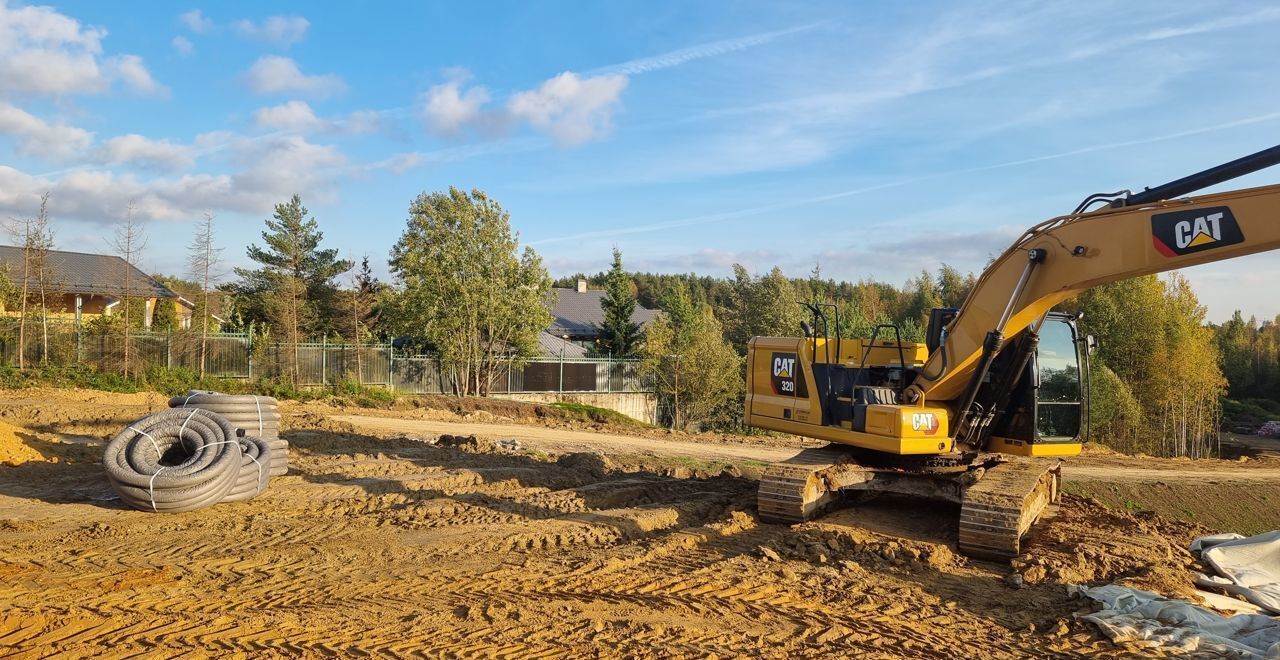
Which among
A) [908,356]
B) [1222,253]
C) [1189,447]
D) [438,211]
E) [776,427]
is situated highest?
[438,211]

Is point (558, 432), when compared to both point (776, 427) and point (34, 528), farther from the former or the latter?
point (34, 528)

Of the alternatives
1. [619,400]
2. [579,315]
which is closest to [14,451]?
[619,400]

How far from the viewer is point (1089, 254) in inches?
313

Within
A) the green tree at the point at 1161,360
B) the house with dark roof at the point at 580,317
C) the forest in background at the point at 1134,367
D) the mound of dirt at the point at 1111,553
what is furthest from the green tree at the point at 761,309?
the mound of dirt at the point at 1111,553

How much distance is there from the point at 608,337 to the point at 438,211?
14.4 metres

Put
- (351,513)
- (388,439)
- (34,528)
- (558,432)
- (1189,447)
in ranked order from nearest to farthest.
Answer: (34,528) < (351,513) < (388,439) < (558,432) < (1189,447)

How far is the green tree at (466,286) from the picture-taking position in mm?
28688

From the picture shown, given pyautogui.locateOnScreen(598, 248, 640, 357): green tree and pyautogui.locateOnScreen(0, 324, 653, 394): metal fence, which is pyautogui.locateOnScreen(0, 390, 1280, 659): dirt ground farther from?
pyautogui.locateOnScreen(598, 248, 640, 357): green tree

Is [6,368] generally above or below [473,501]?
above

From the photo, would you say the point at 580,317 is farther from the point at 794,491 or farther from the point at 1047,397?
the point at 1047,397

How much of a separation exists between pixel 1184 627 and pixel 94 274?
37.4 metres

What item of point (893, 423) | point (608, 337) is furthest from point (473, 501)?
point (608, 337)

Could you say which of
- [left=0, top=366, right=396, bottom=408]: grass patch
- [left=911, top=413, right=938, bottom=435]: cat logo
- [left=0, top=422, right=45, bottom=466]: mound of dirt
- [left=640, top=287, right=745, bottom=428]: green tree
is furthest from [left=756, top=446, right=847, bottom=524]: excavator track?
[left=640, top=287, right=745, bottom=428]: green tree

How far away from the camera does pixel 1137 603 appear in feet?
21.7
